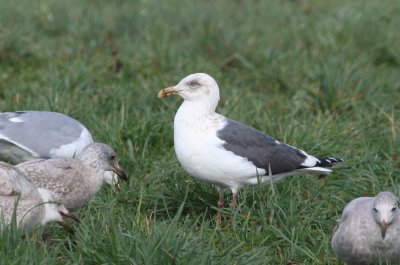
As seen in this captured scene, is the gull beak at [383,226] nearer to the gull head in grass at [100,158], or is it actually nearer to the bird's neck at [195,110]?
the bird's neck at [195,110]

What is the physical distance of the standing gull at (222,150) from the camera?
19.4ft

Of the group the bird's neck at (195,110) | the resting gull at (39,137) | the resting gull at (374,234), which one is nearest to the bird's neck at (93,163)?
the resting gull at (39,137)

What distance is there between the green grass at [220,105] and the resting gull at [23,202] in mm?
144

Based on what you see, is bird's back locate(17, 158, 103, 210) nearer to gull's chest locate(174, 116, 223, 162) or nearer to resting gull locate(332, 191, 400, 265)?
gull's chest locate(174, 116, 223, 162)

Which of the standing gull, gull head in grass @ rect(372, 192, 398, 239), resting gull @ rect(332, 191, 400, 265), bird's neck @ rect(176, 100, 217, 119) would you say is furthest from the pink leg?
gull head in grass @ rect(372, 192, 398, 239)

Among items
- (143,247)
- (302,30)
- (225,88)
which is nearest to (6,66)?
(225,88)

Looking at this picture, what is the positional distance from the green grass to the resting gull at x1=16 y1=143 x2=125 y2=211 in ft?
0.45

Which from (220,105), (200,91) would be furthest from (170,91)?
(220,105)

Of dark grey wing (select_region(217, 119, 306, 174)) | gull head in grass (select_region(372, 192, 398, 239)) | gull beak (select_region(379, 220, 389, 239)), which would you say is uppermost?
gull head in grass (select_region(372, 192, 398, 239))

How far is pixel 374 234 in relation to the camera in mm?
4875

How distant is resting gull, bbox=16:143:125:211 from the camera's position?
5586 mm

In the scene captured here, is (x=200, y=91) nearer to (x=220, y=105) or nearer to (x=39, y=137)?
(x=39, y=137)

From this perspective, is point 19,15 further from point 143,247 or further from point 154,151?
point 143,247

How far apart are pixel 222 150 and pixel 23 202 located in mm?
1525
